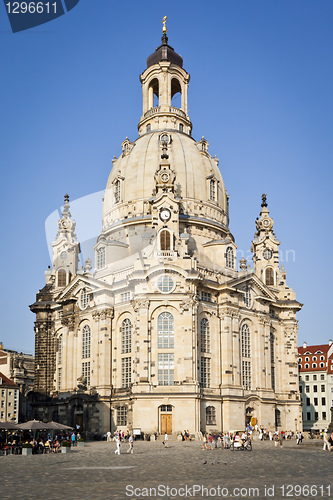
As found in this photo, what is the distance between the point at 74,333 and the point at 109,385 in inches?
407

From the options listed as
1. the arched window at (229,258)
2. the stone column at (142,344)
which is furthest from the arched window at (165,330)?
the arched window at (229,258)

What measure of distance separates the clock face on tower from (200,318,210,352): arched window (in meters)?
13.2

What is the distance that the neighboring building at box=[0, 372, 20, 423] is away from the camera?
101m

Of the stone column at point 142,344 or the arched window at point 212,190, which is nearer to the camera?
the stone column at point 142,344

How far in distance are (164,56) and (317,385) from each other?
6788 centimetres

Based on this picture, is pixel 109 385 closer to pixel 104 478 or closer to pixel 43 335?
pixel 43 335

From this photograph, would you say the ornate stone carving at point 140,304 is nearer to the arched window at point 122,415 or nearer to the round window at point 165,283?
the round window at point 165,283

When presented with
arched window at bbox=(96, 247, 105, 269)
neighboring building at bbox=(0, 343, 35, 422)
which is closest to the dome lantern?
arched window at bbox=(96, 247, 105, 269)

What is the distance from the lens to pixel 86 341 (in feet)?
257

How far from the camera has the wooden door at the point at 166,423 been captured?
65500mm

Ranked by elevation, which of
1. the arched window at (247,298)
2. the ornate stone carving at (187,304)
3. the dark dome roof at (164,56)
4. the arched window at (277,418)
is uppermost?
the dark dome roof at (164,56)

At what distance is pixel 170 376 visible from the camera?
67688 millimetres

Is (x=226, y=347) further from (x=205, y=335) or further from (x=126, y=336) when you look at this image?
(x=126, y=336)

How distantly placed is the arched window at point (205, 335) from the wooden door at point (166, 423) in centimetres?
973
